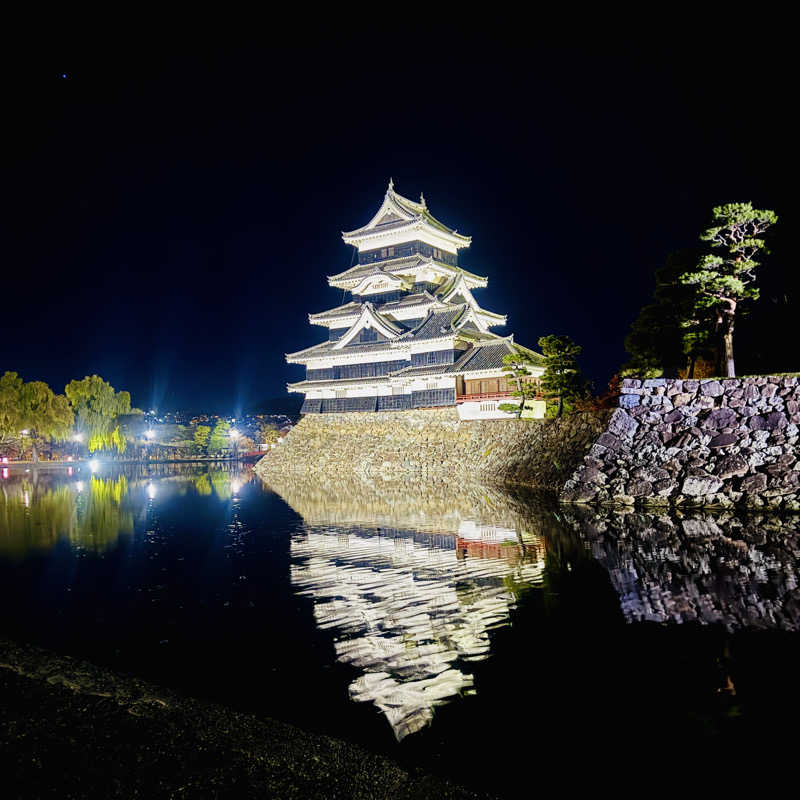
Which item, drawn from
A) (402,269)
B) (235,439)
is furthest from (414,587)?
(235,439)

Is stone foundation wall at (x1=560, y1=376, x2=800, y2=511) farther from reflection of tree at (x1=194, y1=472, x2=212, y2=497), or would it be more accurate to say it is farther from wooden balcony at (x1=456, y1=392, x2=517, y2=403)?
reflection of tree at (x1=194, y1=472, x2=212, y2=497)

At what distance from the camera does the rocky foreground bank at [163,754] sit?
422cm

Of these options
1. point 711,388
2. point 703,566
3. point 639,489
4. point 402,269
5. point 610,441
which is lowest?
point 703,566

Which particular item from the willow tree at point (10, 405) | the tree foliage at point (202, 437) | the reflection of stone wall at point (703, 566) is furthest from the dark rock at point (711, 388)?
the tree foliage at point (202, 437)

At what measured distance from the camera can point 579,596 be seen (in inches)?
387

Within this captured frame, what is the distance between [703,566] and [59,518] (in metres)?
20.7

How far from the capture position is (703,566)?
36.9ft

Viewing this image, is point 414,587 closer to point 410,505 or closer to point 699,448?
point 410,505

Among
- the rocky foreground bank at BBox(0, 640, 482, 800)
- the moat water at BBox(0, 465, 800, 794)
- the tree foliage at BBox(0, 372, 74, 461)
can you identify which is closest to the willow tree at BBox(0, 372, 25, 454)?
the tree foliage at BBox(0, 372, 74, 461)

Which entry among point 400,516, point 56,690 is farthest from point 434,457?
point 56,690

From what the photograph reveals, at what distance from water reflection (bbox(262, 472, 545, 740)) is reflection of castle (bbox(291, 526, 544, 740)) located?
0.05ft

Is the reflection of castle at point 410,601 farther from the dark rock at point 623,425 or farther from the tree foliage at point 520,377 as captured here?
the tree foliage at point 520,377

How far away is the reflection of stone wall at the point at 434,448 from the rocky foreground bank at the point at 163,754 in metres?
23.4

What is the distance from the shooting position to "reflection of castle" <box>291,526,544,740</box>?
6.50 m
